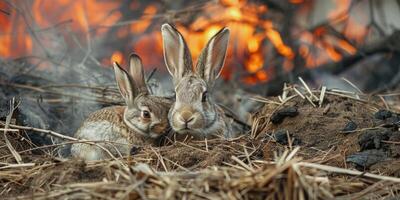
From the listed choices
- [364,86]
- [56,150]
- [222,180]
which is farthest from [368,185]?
[364,86]

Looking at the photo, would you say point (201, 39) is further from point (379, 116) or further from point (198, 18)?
point (379, 116)

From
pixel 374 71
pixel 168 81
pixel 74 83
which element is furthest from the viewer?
pixel 374 71

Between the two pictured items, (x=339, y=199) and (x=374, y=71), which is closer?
(x=339, y=199)

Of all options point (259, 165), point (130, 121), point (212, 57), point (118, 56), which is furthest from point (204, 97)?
point (118, 56)

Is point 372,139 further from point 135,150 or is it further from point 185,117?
point 135,150

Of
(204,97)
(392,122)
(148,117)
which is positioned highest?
(204,97)

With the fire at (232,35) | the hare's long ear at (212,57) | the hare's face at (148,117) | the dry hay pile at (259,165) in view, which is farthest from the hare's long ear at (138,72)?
the fire at (232,35)
